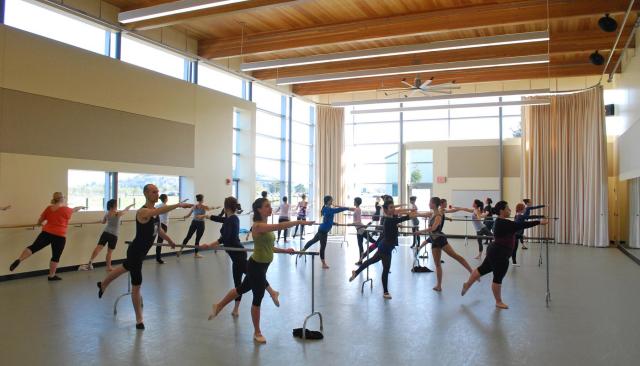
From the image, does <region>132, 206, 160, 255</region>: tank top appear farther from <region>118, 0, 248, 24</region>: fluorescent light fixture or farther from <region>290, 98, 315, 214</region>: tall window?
<region>290, 98, 315, 214</region>: tall window

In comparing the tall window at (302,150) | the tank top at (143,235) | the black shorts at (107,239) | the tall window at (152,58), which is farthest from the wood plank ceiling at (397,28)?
the tank top at (143,235)

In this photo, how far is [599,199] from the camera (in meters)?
13.7

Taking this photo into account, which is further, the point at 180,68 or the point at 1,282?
the point at 180,68

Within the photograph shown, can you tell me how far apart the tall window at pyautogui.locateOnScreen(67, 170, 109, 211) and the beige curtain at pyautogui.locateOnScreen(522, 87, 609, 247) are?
1288 centimetres

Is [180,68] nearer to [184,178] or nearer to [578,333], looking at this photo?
[184,178]

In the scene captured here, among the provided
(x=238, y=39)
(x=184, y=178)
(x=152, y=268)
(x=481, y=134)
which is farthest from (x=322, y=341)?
(x=481, y=134)

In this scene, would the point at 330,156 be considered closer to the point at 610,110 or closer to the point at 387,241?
the point at 610,110

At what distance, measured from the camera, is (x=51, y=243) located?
743 cm

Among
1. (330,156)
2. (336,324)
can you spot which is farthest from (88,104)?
(330,156)

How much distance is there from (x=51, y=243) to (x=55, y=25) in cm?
411

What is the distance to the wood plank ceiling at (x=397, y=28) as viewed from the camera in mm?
8688

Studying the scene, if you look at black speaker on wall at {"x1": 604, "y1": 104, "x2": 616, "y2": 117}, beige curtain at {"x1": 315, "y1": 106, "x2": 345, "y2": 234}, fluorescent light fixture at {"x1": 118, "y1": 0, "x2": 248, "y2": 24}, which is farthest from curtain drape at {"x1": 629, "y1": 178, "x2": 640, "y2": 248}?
fluorescent light fixture at {"x1": 118, "y1": 0, "x2": 248, "y2": 24}

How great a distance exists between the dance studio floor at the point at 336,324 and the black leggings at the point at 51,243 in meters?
0.47

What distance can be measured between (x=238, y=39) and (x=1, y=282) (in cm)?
721
